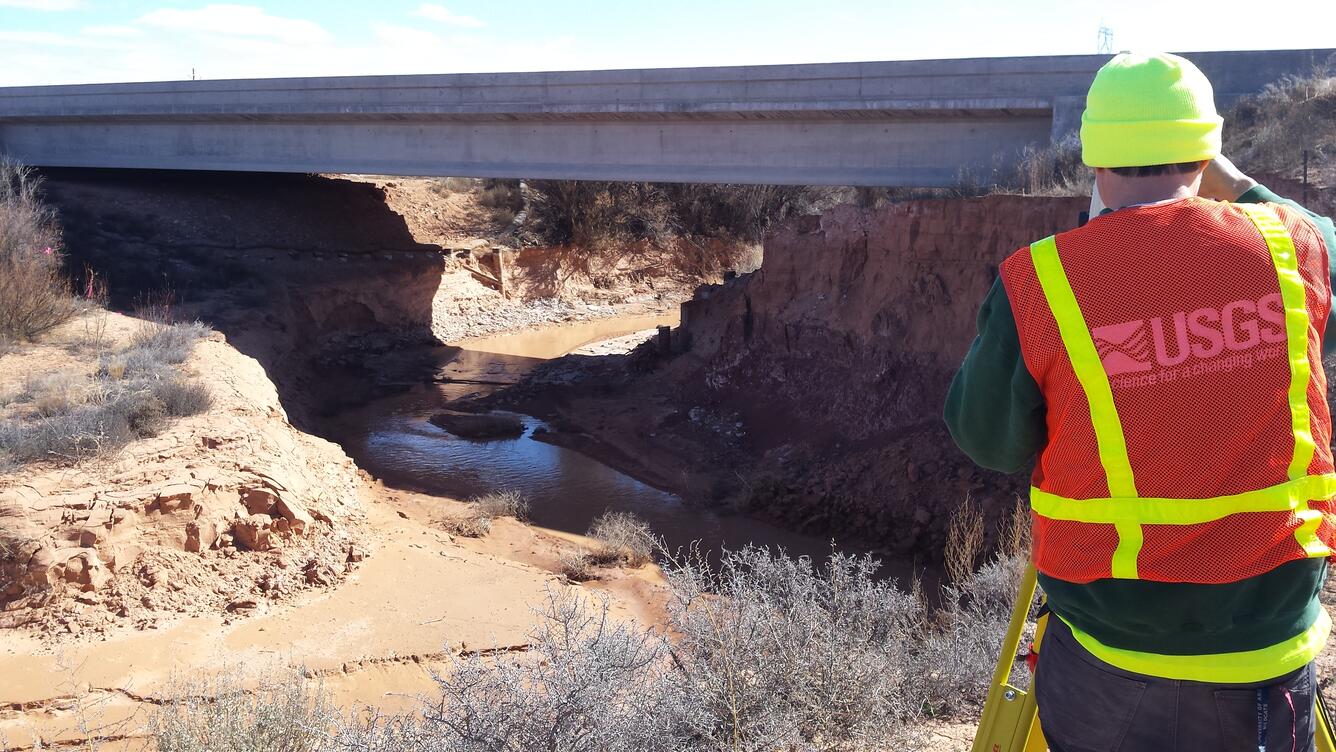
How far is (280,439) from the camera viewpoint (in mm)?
10656

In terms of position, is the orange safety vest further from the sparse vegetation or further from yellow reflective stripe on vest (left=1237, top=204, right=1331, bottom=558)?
the sparse vegetation

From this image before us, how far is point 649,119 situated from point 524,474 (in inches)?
261

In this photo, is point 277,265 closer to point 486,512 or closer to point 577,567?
point 486,512

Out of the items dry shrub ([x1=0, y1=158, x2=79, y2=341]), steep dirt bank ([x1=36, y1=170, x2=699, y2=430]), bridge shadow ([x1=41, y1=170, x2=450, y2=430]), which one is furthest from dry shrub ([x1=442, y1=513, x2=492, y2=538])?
dry shrub ([x1=0, y1=158, x2=79, y2=341])

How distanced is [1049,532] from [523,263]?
88.7 ft

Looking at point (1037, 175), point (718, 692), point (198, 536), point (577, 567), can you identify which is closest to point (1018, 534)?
point (718, 692)

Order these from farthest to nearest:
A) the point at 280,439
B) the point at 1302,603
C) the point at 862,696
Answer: the point at 280,439, the point at 862,696, the point at 1302,603

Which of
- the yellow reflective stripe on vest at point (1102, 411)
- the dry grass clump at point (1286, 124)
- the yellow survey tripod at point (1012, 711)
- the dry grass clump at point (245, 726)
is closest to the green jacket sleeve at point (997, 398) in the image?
the yellow reflective stripe on vest at point (1102, 411)

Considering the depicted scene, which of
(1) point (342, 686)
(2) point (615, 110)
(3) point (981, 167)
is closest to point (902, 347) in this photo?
(3) point (981, 167)

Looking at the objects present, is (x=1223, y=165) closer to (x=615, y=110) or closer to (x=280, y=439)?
(x=280, y=439)

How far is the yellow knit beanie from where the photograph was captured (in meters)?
2.02

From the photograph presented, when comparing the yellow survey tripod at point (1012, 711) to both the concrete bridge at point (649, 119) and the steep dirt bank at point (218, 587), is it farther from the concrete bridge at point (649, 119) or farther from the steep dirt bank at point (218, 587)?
the concrete bridge at point (649, 119)

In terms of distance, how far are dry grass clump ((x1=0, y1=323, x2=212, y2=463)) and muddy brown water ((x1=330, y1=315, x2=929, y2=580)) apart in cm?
383

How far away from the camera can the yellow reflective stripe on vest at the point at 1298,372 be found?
1.90 m
